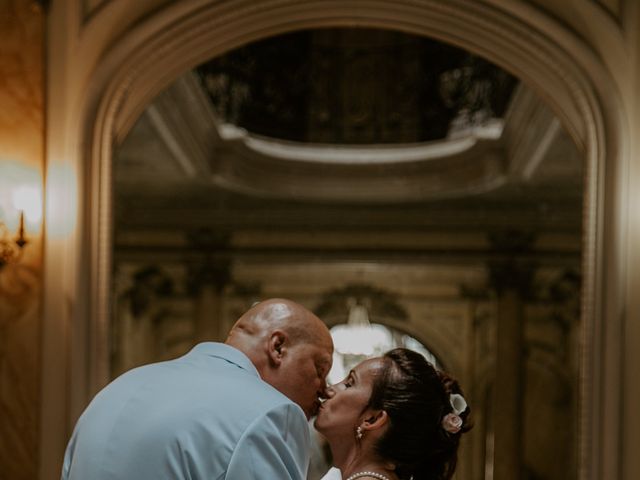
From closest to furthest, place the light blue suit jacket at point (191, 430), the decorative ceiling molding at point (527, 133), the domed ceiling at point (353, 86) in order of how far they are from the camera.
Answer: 1. the light blue suit jacket at point (191, 430)
2. the decorative ceiling molding at point (527, 133)
3. the domed ceiling at point (353, 86)

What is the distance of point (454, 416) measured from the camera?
3.53m

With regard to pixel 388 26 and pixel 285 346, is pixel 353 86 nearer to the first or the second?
pixel 388 26

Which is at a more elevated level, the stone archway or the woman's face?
the stone archway

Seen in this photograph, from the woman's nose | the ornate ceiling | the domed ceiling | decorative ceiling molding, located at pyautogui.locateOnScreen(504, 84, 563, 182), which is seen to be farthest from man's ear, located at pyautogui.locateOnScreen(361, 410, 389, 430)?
the domed ceiling

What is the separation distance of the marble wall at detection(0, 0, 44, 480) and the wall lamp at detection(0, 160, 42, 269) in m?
0.01

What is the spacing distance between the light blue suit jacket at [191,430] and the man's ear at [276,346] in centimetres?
18

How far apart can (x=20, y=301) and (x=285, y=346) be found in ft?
8.45

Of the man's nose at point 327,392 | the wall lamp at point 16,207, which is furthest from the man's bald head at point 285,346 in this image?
the wall lamp at point 16,207

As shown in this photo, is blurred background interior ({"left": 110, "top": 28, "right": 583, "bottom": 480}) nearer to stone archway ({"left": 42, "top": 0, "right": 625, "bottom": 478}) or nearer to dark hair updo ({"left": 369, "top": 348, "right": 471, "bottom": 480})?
stone archway ({"left": 42, "top": 0, "right": 625, "bottom": 478})

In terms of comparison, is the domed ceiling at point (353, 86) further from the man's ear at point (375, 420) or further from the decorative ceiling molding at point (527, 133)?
the man's ear at point (375, 420)

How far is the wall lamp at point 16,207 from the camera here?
5.31 m

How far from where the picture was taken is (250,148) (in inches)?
488

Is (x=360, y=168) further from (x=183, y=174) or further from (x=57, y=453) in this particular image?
(x=57, y=453)

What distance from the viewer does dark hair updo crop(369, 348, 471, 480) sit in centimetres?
350
